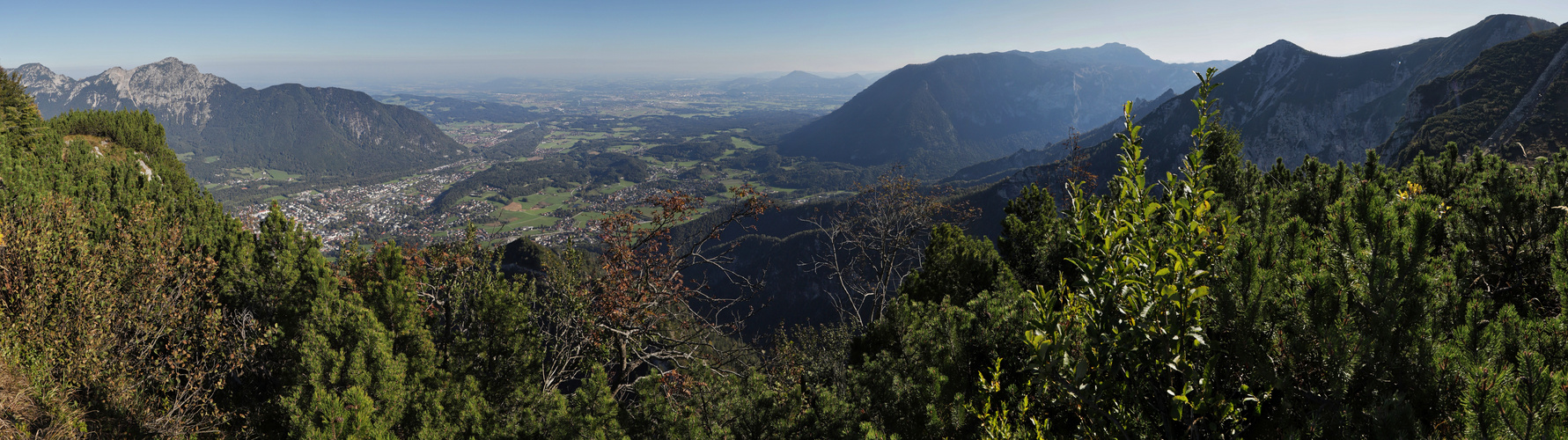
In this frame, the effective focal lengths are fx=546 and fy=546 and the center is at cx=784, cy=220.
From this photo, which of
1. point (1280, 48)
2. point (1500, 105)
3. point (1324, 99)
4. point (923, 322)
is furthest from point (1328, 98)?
point (923, 322)

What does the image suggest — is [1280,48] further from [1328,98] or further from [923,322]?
[923,322]

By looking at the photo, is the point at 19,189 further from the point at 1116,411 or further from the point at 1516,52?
the point at 1516,52

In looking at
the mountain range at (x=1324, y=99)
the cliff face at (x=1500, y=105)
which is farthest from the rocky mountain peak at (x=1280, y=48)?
the cliff face at (x=1500, y=105)

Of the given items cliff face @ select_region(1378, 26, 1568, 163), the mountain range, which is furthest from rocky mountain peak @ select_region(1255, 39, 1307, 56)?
cliff face @ select_region(1378, 26, 1568, 163)

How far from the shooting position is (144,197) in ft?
48.8

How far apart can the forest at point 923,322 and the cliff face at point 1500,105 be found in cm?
5437

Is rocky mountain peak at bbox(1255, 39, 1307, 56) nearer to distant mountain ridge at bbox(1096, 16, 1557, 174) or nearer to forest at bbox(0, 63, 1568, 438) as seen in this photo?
distant mountain ridge at bbox(1096, 16, 1557, 174)

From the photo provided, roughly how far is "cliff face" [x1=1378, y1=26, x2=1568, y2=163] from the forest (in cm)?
5437

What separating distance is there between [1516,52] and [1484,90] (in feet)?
35.8

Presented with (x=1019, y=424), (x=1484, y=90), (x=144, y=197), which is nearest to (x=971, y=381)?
(x=1019, y=424)

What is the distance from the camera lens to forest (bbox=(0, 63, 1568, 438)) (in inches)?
122

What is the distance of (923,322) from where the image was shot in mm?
7445

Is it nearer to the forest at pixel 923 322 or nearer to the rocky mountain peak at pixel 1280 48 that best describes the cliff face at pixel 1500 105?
the forest at pixel 923 322

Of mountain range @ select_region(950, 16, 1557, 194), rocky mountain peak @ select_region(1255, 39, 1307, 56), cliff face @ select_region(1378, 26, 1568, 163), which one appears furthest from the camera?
rocky mountain peak @ select_region(1255, 39, 1307, 56)
